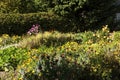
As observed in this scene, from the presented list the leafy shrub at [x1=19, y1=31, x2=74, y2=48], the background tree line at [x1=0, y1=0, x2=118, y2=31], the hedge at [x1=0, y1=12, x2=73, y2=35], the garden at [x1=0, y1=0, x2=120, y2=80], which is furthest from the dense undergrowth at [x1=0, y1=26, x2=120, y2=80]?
the background tree line at [x1=0, y1=0, x2=118, y2=31]

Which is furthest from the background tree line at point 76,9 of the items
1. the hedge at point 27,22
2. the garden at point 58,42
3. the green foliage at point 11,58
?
the green foliage at point 11,58

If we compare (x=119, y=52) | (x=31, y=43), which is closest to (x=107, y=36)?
(x=31, y=43)

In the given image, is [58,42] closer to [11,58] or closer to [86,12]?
[11,58]

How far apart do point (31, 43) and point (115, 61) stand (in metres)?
4.34

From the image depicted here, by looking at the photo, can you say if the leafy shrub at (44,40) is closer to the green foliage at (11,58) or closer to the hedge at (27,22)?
the green foliage at (11,58)

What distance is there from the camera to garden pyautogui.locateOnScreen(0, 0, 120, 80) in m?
7.94

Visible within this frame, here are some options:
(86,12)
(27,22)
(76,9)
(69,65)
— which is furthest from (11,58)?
(86,12)

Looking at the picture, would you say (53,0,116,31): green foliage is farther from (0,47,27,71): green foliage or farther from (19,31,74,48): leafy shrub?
(0,47,27,71): green foliage

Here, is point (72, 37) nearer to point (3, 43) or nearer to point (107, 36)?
point (107, 36)

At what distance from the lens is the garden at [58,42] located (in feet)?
26.1

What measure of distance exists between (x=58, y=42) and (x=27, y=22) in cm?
473

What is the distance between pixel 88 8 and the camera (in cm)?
1941

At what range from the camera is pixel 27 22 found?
57.8 feet

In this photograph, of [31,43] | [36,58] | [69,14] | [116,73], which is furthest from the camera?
[69,14]
